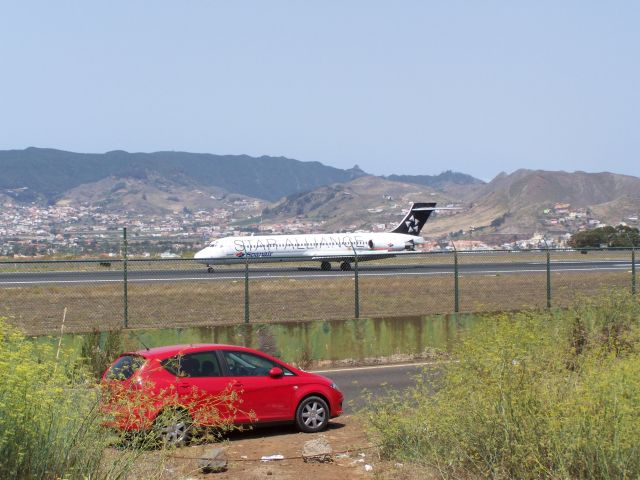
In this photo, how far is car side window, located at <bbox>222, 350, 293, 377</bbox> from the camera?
506 inches

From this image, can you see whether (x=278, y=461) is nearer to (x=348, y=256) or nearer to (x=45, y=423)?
(x=45, y=423)

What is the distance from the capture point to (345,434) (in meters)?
12.8

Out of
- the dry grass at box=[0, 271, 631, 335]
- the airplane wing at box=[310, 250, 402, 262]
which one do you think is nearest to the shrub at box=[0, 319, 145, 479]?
the dry grass at box=[0, 271, 631, 335]

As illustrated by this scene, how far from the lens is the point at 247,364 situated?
1310 cm

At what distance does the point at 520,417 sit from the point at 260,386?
5.05m

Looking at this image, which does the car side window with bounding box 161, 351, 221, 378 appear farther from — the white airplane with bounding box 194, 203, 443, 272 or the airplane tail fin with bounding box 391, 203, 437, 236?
the airplane tail fin with bounding box 391, 203, 437, 236

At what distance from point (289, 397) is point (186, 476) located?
3817 millimetres

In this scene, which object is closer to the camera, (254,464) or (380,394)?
(254,464)

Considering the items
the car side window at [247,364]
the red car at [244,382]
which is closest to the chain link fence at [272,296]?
the car side window at [247,364]

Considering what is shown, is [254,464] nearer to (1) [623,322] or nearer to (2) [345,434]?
(2) [345,434]

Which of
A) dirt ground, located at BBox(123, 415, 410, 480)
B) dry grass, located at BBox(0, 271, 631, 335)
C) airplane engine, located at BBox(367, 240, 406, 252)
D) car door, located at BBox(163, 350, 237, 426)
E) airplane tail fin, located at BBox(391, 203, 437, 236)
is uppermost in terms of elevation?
airplane tail fin, located at BBox(391, 203, 437, 236)

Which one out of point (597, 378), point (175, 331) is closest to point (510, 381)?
point (597, 378)

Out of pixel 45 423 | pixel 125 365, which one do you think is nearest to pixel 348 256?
pixel 125 365

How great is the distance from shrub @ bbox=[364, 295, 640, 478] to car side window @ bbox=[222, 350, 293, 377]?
2.49 m
